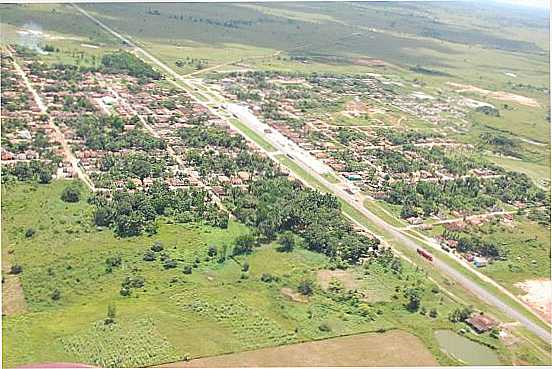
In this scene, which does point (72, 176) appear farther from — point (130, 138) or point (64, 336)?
point (64, 336)

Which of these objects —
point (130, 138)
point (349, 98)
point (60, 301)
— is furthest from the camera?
point (349, 98)

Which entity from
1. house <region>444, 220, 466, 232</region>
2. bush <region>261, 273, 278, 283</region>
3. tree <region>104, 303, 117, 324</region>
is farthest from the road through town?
tree <region>104, 303, 117, 324</region>

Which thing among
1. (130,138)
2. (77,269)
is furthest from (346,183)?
(77,269)

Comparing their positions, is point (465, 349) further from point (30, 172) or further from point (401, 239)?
point (30, 172)

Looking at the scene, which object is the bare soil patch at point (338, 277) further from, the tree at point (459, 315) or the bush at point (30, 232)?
the bush at point (30, 232)

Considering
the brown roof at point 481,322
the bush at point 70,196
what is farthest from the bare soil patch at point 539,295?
the bush at point 70,196

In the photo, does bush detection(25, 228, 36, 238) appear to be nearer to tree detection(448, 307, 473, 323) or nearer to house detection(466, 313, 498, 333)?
tree detection(448, 307, 473, 323)
